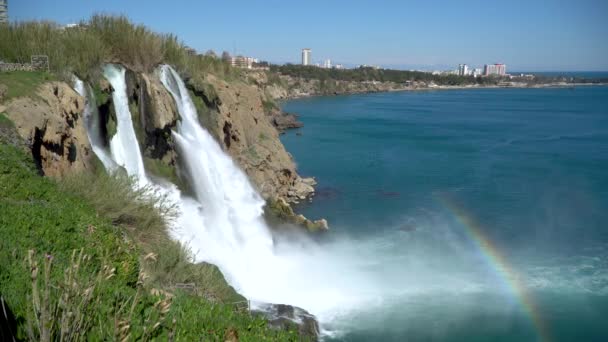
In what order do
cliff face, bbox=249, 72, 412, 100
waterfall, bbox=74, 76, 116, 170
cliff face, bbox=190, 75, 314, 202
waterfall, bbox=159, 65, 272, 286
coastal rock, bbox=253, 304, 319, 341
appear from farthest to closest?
cliff face, bbox=249, 72, 412, 100, cliff face, bbox=190, 75, 314, 202, waterfall, bbox=159, 65, 272, 286, waterfall, bbox=74, 76, 116, 170, coastal rock, bbox=253, 304, 319, 341

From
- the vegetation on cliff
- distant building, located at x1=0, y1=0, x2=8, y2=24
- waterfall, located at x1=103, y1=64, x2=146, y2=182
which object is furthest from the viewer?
the vegetation on cliff

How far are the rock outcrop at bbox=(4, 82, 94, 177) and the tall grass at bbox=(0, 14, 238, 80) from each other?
156 cm

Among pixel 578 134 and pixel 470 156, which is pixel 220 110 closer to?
pixel 470 156

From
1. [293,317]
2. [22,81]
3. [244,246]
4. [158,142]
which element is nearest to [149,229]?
[293,317]

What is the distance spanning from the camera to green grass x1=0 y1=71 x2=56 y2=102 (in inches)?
367

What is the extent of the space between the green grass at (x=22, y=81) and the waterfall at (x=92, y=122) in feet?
3.32

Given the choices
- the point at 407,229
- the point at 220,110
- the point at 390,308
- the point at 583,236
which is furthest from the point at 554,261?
the point at 220,110

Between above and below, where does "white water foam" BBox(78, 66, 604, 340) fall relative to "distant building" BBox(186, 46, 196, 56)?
below

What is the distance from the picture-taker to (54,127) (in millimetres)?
9297

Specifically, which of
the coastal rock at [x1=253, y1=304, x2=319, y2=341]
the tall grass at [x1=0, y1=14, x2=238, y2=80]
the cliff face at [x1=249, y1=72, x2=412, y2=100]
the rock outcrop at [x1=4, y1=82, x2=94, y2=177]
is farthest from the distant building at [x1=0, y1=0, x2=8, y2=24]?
the cliff face at [x1=249, y1=72, x2=412, y2=100]

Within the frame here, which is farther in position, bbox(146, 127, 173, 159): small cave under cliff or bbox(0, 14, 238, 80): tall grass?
bbox(146, 127, 173, 159): small cave under cliff

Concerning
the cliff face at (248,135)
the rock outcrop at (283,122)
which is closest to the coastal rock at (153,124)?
the cliff face at (248,135)

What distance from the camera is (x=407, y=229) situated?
19766 mm

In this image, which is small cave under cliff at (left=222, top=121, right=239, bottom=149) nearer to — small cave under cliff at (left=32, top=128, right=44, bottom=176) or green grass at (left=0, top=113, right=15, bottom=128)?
small cave under cliff at (left=32, top=128, right=44, bottom=176)
